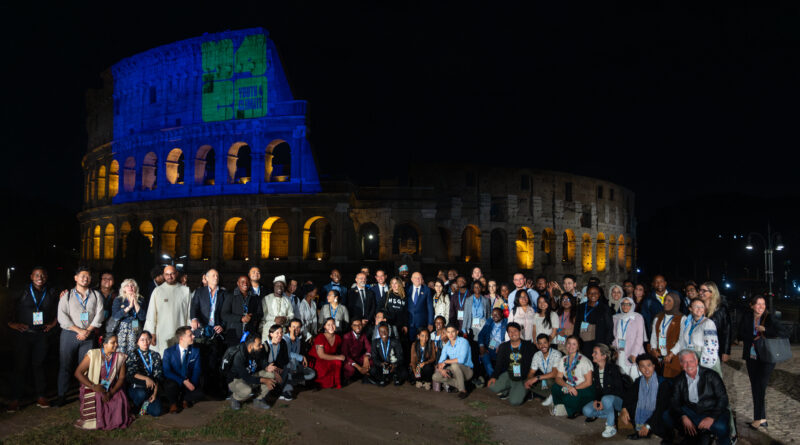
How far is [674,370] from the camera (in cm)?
671

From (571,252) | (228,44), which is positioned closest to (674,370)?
(228,44)

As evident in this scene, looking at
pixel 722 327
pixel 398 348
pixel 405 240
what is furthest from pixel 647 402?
pixel 405 240

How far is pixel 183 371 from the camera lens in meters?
7.50

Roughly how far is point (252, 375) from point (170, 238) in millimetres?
24572

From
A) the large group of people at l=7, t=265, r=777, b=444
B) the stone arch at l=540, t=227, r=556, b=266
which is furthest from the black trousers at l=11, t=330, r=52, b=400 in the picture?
the stone arch at l=540, t=227, r=556, b=266

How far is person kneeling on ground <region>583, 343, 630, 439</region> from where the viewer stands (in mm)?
6871

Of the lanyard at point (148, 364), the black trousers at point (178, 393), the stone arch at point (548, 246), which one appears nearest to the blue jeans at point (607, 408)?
the black trousers at point (178, 393)

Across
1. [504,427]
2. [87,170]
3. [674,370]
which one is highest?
[87,170]

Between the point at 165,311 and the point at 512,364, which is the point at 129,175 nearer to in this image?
the point at 165,311

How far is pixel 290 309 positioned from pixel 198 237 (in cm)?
2073

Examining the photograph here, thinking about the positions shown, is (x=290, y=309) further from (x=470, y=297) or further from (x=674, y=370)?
(x=674, y=370)

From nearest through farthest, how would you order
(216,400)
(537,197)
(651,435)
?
(651,435) → (216,400) → (537,197)

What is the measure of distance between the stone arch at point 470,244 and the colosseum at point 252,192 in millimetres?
145

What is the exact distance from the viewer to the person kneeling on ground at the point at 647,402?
6.27 metres
